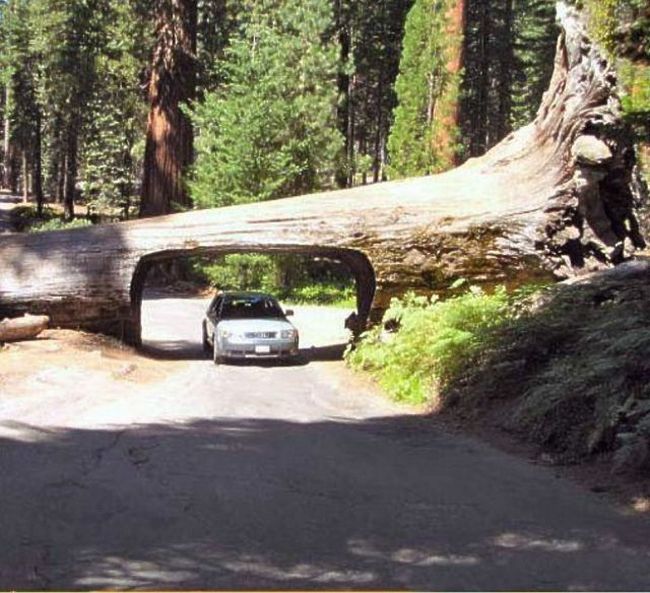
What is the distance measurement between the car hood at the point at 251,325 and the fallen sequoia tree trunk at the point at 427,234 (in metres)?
1.60

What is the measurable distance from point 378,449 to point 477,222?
869 centimetres

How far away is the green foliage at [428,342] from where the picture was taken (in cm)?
1276

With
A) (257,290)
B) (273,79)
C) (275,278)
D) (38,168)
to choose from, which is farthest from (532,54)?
(38,168)

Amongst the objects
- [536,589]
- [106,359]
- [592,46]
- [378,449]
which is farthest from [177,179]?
[536,589]

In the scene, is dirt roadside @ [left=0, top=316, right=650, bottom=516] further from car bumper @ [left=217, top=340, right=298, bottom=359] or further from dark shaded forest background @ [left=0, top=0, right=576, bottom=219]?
dark shaded forest background @ [left=0, top=0, right=576, bottom=219]

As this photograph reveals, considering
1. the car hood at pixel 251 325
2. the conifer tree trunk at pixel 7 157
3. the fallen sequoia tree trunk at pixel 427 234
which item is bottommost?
the car hood at pixel 251 325

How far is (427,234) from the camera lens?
17.0 meters

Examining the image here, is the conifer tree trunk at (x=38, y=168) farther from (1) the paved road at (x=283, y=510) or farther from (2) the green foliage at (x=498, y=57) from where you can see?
(1) the paved road at (x=283, y=510)

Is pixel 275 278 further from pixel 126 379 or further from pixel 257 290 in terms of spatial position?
pixel 126 379

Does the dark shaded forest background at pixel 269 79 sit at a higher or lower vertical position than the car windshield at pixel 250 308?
higher

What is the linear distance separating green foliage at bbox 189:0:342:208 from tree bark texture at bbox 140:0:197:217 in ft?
2.63

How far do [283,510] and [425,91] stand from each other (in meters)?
26.7

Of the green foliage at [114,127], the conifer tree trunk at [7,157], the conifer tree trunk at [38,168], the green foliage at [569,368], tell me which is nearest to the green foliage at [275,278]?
the green foliage at [114,127]

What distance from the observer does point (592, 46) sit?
15.8 meters
